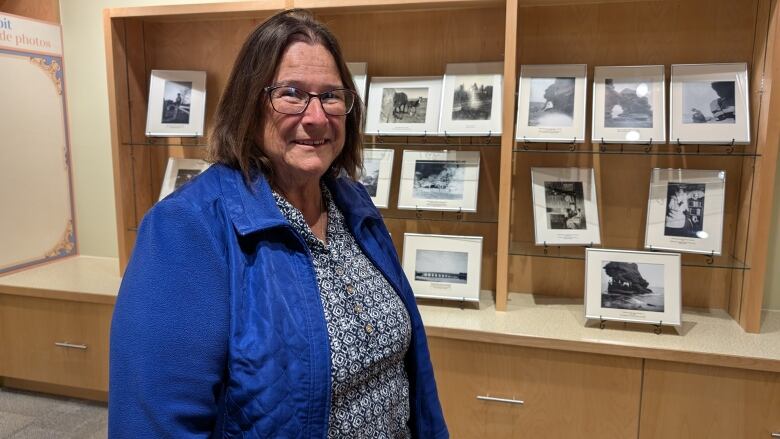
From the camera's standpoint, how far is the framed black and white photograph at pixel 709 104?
2.11 m

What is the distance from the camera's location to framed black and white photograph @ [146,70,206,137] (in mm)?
2734

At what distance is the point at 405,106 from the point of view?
8.13 ft

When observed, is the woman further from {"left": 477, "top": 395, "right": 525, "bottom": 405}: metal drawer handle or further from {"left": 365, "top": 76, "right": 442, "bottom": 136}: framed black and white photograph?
{"left": 365, "top": 76, "right": 442, "bottom": 136}: framed black and white photograph

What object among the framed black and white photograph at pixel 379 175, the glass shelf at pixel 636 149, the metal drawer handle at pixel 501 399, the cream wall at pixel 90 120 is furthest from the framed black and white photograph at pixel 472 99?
the cream wall at pixel 90 120

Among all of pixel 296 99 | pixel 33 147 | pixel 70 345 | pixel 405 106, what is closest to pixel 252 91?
pixel 296 99

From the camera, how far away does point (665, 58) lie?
2.28 metres

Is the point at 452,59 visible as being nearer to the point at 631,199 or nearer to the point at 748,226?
the point at 631,199

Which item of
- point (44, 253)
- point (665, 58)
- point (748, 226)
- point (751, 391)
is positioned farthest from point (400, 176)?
point (44, 253)

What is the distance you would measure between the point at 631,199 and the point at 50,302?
267 cm

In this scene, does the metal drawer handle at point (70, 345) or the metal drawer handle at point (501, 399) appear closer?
the metal drawer handle at point (501, 399)

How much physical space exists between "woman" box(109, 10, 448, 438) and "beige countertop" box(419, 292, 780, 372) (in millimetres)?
877

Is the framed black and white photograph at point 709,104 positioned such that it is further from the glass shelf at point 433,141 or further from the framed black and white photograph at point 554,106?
the glass shelf at point 433,141

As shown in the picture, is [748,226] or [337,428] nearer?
[337,428]

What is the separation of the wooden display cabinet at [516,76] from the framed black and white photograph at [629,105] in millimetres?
98
